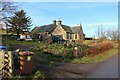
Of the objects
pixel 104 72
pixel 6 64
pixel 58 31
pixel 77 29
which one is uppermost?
pixel 77 29

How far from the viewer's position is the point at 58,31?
219 feet

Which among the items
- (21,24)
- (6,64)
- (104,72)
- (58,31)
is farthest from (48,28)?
(6,64)

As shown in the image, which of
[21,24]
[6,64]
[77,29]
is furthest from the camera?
[77,29]

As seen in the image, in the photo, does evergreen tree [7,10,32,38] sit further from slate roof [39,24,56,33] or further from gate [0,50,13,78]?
gate [0,50,13,78]

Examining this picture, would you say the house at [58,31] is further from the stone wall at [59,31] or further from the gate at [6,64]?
the gate at [6,64]

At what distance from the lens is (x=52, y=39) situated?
53.1 meters

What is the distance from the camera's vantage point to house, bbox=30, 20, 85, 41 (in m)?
64.4

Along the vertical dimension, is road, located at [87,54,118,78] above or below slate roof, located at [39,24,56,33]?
below

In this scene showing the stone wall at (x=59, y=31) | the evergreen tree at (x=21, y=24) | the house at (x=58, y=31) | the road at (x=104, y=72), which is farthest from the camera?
the stone wall at (x=59, y=31)

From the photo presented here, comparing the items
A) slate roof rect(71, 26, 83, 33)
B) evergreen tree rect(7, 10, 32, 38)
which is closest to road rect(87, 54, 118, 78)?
evergreen tree rect(7, 10, 32, 38)

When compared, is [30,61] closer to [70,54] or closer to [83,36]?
[70,54]

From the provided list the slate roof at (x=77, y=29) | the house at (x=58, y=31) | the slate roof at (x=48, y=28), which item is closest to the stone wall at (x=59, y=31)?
the house at (x=58, y=31)

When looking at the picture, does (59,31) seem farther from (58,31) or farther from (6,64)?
(6,64)

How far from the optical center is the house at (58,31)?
64369 mm
